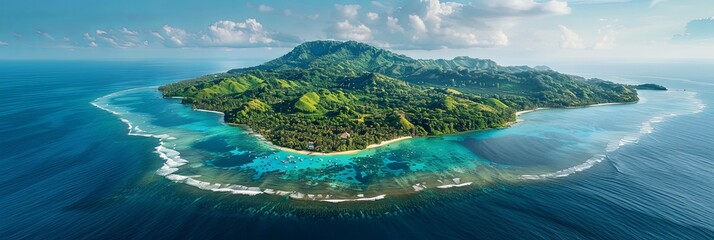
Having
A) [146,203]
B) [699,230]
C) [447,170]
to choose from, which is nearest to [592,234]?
[699,230]

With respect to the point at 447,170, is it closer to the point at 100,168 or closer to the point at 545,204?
the point at 545,204

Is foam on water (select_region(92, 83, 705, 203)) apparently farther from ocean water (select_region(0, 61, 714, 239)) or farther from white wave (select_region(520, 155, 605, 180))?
ocean water (select_region(0, 61, 714, 239))

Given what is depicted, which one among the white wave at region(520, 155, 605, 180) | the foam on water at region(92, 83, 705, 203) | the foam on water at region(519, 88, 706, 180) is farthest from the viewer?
the foam on water at region(519, 88, 706, 180)

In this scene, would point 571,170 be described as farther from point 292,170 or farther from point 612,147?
point 292,170

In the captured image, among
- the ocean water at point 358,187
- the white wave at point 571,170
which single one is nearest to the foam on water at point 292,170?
the white wave at point 571,170

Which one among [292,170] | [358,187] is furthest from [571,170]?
[292,170]

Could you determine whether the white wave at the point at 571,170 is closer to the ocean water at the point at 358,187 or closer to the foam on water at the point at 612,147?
the foam on water at the point at 612,147

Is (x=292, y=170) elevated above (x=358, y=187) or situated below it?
above

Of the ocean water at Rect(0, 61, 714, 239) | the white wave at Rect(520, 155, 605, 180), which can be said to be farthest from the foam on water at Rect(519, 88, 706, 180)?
the ocean water at Rect(0, 61, 714, 239)

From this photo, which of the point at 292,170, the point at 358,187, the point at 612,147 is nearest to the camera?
the point at 358,187

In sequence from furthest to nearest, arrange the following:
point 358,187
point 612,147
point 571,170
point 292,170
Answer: point 612,147 → point 571,170 → point 292,170 → point 358,187
